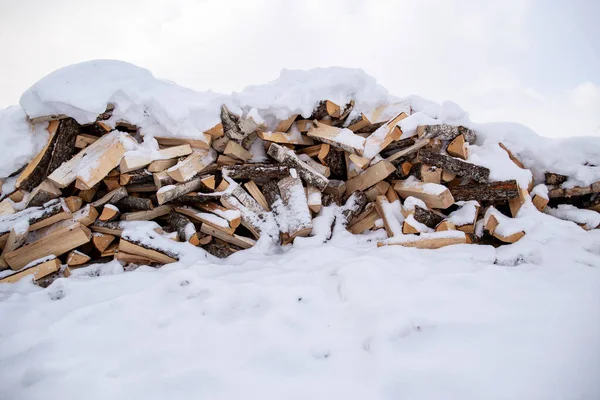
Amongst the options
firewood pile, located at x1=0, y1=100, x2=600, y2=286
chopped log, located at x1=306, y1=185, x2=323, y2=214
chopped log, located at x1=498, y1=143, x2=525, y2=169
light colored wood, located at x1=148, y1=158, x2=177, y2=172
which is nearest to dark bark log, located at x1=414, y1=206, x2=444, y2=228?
firewood pile, located at x1=0, y1=100, x2=600, y2=286

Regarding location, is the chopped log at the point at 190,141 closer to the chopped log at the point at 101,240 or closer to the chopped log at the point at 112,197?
the chopped log at the point at 112,197

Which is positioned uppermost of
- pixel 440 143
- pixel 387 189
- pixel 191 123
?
pixel 191 123

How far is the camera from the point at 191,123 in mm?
3262

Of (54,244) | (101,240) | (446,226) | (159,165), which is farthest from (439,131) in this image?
(54,244)

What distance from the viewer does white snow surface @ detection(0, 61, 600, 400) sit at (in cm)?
156

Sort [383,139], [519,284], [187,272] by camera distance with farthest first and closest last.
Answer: [383,139]
[187,272]
[519,284]

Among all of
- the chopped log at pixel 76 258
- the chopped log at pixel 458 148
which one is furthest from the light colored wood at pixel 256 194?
the chopped log at pixel 458 148

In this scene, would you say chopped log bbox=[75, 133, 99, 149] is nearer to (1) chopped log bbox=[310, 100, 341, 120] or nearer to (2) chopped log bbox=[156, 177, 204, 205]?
(2) chopped log bbox=[156, 177, 204, 205]

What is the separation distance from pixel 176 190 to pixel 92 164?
0.73m

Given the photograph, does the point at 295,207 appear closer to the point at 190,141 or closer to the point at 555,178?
the point at 190,141

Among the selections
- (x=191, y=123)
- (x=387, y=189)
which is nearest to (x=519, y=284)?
(x=387, y=189)

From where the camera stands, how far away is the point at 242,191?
3.26 meters

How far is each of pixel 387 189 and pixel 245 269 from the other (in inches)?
68.0

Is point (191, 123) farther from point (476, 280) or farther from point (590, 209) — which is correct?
point (590, 209)
